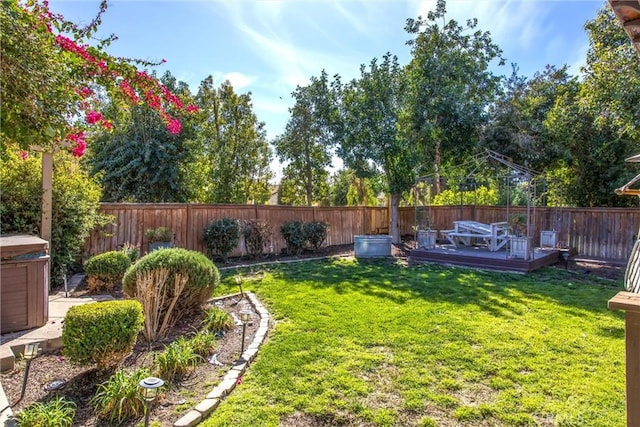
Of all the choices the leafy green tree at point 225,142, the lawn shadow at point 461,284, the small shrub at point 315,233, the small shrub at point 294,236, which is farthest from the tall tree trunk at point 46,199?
the leafy green tree at point 225,142

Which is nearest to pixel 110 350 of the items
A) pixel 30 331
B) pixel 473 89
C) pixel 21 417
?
pixel 21 417

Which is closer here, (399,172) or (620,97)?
(620,97)

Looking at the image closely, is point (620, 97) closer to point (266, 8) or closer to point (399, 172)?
point (399, 172)

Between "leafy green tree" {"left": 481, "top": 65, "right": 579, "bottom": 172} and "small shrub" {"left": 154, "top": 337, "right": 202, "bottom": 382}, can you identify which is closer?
"small shrub" {"left": 154, "top": 337, "right": 202, "bottom": 382}

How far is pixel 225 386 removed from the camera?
118 inches

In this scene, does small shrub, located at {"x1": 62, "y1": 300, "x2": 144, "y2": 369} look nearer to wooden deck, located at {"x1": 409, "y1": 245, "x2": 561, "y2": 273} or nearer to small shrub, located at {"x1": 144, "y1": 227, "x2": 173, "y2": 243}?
small shrub, located at {"x1": 144, "y1": 227, "x2": 173, "y2": 243}

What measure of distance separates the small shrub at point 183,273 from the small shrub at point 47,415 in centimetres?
186

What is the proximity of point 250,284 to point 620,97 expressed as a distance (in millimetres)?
8390

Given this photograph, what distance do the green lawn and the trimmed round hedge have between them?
997 mm

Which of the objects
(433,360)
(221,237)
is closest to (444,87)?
(221,237)

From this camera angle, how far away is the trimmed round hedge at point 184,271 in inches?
175

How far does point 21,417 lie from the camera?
91.9 inches

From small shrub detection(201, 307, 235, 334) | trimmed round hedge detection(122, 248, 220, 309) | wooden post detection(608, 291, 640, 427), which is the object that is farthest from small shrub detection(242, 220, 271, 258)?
wooden post detection(608, 291, 640, 427)

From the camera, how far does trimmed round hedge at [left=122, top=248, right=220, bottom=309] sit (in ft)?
14.6
